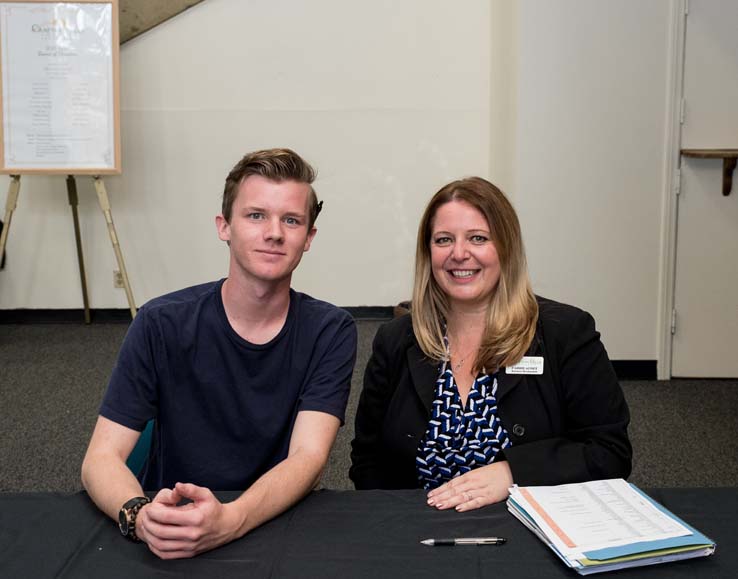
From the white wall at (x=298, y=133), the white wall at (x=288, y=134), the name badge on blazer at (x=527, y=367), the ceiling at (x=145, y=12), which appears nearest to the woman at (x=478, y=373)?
the name badge on blazer at (x=527, y=367)

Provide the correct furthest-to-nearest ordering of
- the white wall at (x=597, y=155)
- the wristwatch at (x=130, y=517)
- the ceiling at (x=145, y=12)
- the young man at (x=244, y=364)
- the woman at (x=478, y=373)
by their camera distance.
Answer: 1. the ceiling at (x=145, y=12)
2. the white wall at (x=597, y=155)
3. the woman at (x=478, y=373)
4. the young man at (x=244, y=364)
5. the wristwatch at (x=130, y=517)

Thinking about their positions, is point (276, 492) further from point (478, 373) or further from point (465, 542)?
point (478, 373)

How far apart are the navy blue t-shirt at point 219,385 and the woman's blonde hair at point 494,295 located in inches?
9.7

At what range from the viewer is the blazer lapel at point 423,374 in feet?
5.99

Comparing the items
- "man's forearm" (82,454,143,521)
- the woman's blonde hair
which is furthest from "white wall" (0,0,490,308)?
"man's forearm" (82,454,143,521)

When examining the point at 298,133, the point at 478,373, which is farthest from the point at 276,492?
the point at 298,133

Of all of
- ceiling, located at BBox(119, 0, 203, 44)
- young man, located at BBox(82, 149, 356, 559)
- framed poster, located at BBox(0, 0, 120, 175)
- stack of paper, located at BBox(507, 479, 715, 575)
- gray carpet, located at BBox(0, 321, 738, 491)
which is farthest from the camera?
ceiling, located at BBox(119, 0, 203, 44)

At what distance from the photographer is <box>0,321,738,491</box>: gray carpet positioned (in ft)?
10.2

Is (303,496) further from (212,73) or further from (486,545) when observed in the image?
(212,73)

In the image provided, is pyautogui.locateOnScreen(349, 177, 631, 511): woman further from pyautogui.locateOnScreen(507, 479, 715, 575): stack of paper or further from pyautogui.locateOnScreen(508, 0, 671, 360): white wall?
pyautogui.locateOnScreen(508, 0, 671, 360): white wall

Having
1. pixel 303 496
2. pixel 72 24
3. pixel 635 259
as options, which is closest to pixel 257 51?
pixel 72 24

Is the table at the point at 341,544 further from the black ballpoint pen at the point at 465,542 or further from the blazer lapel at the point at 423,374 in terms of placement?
the blazer lapel at the point at 423,374

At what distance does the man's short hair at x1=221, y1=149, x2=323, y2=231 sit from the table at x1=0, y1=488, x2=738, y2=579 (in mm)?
642

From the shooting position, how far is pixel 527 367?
1795mm
